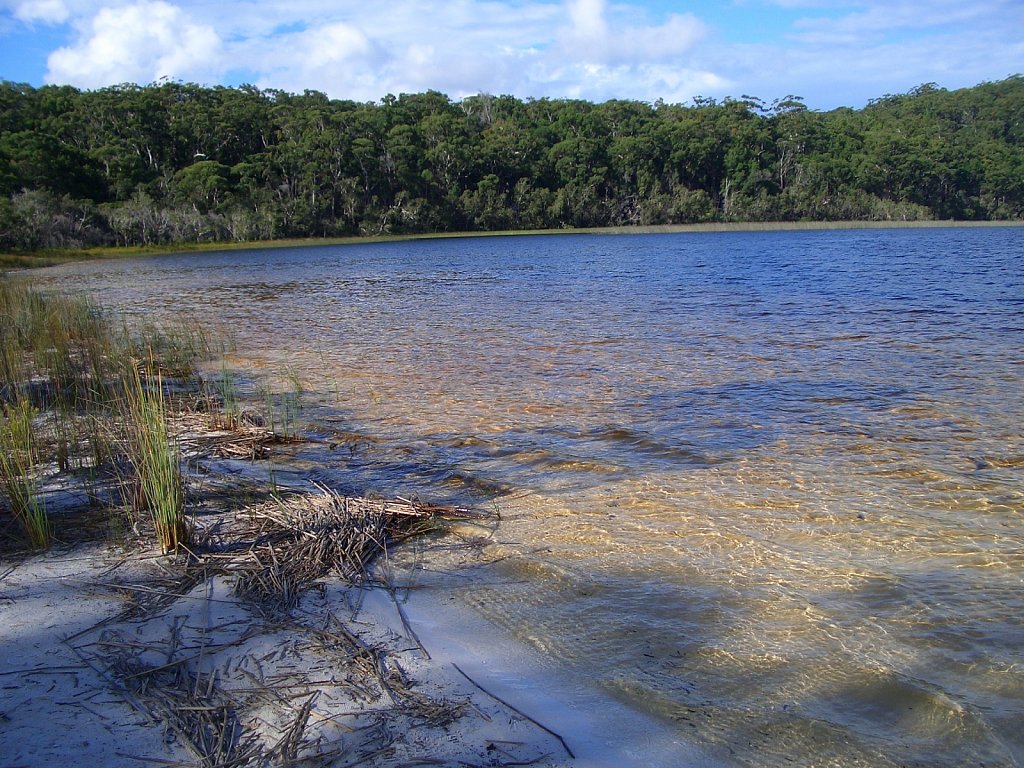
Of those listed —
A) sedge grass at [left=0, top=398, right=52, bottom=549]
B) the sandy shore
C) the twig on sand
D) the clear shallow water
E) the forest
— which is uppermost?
the forest

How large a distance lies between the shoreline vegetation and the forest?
2744 inches

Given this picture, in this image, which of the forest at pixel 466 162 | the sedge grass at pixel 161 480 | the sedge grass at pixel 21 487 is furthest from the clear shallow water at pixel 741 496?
the forest at pixel 466 162

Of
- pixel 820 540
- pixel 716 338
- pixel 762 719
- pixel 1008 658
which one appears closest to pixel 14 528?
pixel 762 719

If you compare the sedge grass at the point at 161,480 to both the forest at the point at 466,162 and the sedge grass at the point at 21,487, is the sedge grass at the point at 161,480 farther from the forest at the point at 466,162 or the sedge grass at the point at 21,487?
the forest at the point at 466,162

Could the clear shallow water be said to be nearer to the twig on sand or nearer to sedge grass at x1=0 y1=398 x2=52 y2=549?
the twig on sand

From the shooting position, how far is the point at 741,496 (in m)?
5.74

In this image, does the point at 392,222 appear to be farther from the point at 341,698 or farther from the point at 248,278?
the point at 341,698

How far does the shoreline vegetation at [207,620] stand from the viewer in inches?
103

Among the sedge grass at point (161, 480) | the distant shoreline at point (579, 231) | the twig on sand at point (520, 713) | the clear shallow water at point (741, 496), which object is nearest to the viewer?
the twig on sand at point (520, 713)

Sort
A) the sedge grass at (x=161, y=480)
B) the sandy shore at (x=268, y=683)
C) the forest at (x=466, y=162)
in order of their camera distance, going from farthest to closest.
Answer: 1. the forest at (x=466, y=162)
2. the sedge grass at (x=161, y=480)
3. the sandy shore at (x=268, y=683)

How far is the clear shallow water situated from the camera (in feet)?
10.6

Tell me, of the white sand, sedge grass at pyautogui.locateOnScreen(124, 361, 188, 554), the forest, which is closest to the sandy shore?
the white sand

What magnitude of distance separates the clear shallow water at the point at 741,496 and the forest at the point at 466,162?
66248 millimetres

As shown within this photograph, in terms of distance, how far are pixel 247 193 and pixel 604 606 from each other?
87494 millimetres
